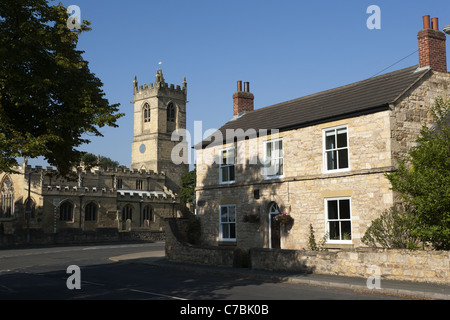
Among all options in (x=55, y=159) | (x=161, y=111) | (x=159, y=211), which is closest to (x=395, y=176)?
(x=55, y=159)

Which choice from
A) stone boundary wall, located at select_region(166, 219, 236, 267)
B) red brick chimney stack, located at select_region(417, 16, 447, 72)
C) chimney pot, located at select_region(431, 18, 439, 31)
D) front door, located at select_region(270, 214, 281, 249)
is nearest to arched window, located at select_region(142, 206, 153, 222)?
stone boundary wall, located at select_region(166, 219, 236, 267)

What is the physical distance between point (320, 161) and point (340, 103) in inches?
110

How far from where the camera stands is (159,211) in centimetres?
6950

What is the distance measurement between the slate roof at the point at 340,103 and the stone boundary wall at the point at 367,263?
5.83 m

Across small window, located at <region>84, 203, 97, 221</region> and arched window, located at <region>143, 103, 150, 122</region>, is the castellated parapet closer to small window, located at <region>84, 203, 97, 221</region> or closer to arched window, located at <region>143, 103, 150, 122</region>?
arched window, located at <region>143, 103, 150, 122</region>

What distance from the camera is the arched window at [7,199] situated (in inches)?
2355

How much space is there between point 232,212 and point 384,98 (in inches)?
366

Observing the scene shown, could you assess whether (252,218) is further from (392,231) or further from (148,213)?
(148,213)

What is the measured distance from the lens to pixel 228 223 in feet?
76.9

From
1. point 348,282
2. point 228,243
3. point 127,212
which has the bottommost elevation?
point 348,282

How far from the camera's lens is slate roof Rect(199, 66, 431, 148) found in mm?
18266

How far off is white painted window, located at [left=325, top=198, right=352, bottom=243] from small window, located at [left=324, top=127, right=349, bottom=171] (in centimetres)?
139

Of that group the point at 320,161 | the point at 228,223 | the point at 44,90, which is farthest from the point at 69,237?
the point at 44,90

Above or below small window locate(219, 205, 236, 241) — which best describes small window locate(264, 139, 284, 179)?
above
